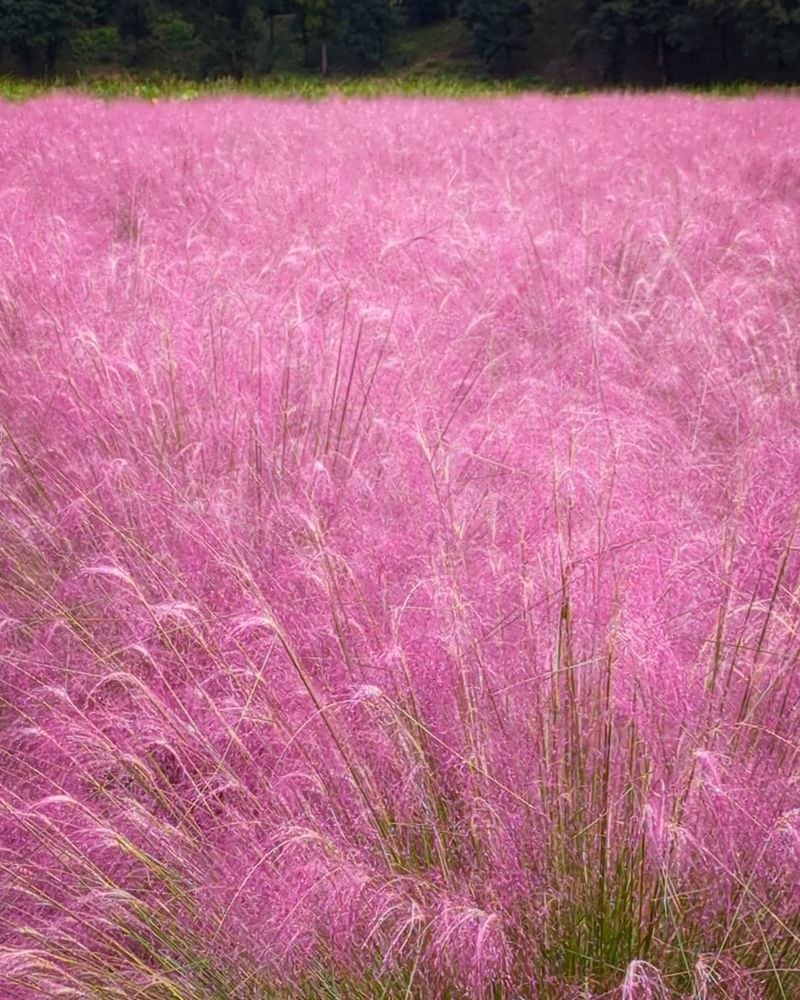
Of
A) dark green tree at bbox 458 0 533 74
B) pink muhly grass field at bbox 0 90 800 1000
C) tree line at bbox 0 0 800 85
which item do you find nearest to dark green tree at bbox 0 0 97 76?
tree line at bbox 0 0 800 85

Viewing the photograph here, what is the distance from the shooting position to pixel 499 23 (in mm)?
39688

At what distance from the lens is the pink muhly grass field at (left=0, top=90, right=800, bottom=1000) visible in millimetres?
1146

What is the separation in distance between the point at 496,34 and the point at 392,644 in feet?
143

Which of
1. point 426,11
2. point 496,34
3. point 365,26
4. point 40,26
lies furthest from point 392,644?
point 426,11

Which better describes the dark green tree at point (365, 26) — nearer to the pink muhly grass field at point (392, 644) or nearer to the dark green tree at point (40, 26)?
the dark green tree at point (40, 26)

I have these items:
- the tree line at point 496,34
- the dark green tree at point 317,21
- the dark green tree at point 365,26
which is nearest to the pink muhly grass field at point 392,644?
the tree line at point 496,34

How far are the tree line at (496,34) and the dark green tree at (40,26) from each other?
35 millimetres

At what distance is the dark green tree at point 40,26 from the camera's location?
1277 inches

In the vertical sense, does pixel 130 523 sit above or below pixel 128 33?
below

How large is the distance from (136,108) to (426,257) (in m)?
8.26

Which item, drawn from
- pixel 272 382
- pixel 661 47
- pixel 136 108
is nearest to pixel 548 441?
pixel 272 382

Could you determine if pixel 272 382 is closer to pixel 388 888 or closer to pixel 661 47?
pixel 388 888

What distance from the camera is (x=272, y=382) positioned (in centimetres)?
260

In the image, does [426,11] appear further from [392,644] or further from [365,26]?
[392,644]
